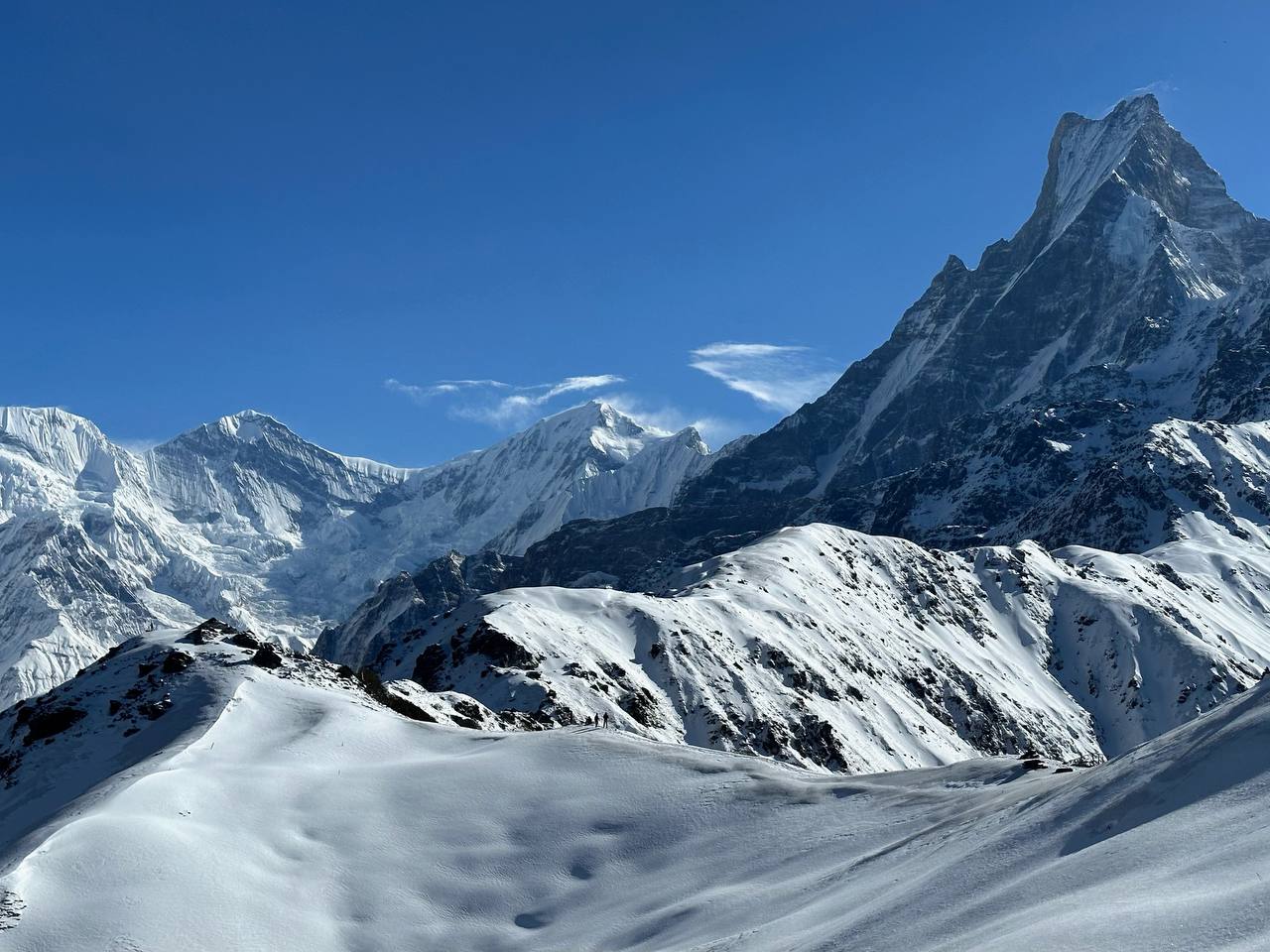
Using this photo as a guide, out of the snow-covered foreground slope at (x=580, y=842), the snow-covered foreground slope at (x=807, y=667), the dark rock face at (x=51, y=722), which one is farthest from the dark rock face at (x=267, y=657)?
the snow-covered foreground slope at (x=807, y=667)

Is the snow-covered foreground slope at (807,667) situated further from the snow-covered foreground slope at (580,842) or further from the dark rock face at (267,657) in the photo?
the snow-covered foreground slope at (580,842)

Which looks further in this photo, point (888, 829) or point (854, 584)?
point (854, 584)

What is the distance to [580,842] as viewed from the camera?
46.4 meters

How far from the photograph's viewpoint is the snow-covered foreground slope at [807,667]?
114 meters

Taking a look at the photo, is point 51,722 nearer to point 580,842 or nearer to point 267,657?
point 267,657

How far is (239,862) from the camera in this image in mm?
42500

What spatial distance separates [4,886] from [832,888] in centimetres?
2384

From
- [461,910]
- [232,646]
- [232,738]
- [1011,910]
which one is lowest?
[1011,910]

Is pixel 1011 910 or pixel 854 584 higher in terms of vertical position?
pixel 854 584

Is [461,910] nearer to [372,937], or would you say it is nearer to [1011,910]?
[372,937]

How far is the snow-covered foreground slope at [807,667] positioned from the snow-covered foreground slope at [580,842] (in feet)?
138

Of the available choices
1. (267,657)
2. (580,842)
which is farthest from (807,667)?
(580,842)

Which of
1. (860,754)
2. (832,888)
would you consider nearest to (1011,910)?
(832,888)

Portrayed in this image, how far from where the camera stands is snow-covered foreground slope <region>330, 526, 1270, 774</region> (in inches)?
4476
